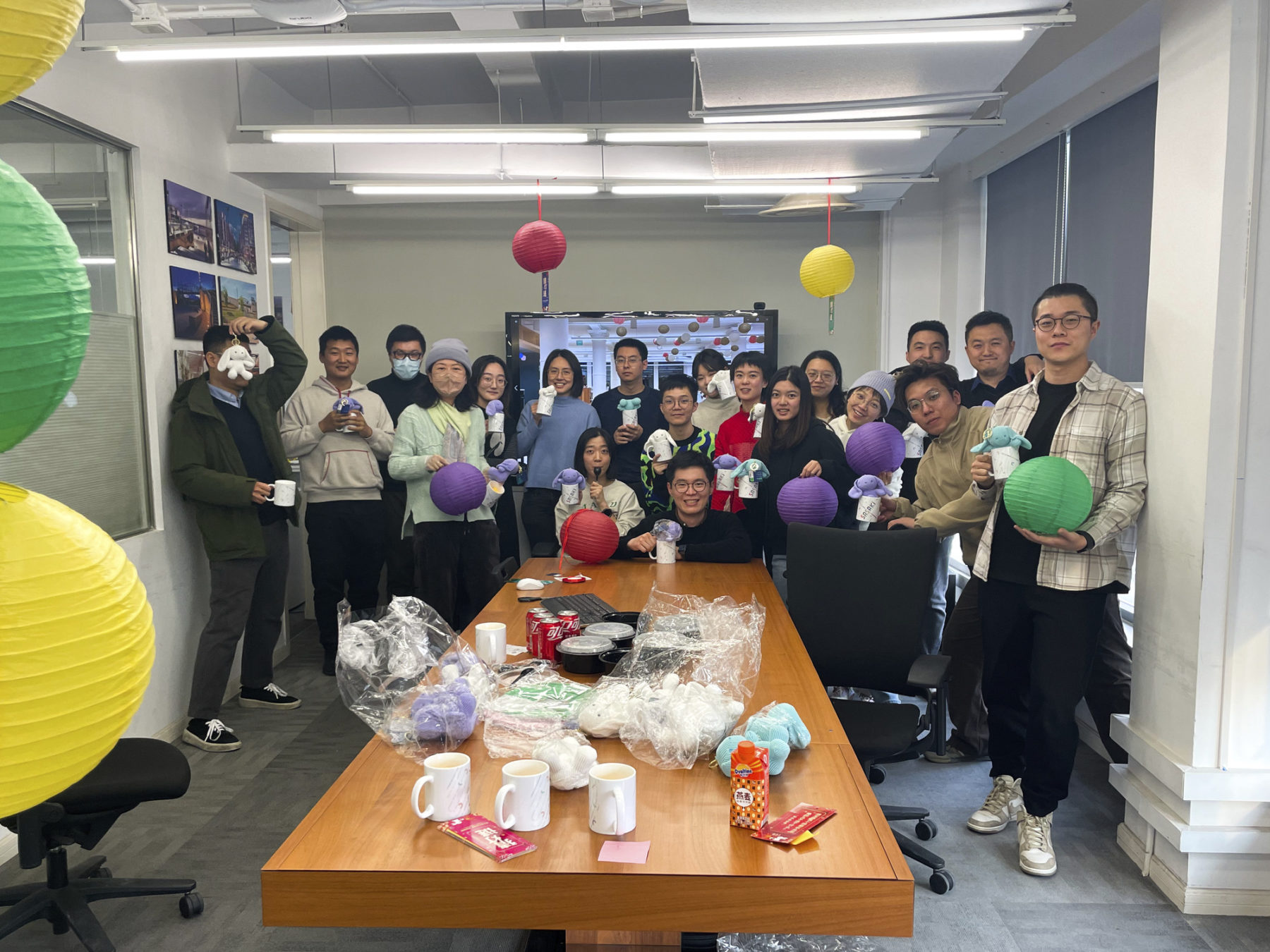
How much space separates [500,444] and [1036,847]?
115 inches

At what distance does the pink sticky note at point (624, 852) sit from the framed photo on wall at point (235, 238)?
3904 mm

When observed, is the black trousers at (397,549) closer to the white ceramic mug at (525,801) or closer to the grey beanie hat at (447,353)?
the grey beanie hat at (447,353)

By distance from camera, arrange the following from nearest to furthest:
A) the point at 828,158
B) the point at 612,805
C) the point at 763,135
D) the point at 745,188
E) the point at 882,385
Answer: the point at 612,805 < the point at 763,135 < the point at 882,385 < the point at 828,158 < the point at 745,188

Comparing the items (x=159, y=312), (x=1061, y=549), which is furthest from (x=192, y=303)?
(x=1061, y=549)

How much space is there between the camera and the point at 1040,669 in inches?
104

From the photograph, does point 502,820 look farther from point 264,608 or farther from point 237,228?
point 237,228

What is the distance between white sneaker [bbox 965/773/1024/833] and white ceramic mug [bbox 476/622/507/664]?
1.76 meters

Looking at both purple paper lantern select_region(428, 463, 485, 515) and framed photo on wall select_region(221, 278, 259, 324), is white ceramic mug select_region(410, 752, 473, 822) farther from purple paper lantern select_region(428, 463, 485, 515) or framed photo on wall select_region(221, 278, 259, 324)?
framed photo on wall select_region(221, 278, 259, 324)

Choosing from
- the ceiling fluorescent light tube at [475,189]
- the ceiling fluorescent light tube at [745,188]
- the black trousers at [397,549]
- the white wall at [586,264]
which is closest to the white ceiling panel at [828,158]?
the ceiling fluorescent light tube at [745,188]

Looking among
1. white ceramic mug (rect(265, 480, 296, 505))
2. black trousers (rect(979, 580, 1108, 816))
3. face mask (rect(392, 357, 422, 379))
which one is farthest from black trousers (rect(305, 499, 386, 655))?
black trousers (rect(979, 580, 1108, 816))

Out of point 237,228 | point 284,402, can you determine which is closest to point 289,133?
point 237,228

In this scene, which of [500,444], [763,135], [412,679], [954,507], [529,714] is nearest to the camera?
[529,714]

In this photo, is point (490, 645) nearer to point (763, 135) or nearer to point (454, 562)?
point (454, 562)

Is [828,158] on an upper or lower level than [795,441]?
upper
